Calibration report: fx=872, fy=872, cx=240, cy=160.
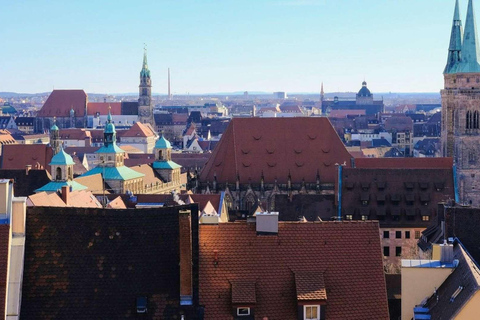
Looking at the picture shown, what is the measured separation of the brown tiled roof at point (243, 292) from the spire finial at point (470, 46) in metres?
76.2

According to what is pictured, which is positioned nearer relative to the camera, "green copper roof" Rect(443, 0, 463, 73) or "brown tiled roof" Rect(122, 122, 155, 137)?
"green copper roof" Rect(443, 0, 463, 73)

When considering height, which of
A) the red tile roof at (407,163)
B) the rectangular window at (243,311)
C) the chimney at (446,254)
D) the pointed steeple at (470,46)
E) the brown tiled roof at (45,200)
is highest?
the pointed steeple at (470,46)

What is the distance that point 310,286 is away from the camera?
24.3m

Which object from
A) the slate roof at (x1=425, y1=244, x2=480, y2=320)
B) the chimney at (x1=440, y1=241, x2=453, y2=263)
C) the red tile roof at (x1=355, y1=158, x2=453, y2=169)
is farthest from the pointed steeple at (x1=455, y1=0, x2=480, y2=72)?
the slate roof at (x1=425, y1=244, x2=480, y2=320)

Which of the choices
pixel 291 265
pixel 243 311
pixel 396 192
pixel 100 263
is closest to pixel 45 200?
pixel 396 192

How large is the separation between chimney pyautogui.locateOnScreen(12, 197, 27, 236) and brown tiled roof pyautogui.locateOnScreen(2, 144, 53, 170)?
269 ft

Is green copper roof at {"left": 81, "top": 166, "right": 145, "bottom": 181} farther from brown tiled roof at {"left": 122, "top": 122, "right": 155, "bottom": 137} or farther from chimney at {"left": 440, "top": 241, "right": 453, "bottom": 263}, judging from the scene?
brown tiled roof at {"left": 122, "top": 122, "right": 155, "bottom": 137}

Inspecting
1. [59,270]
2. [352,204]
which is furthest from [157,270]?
[352,204]

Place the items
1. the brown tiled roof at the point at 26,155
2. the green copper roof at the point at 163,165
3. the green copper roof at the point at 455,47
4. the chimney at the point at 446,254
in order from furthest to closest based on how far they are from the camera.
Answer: the green copper roof at the point at 163,165, the brown tiled roof at the point at 26,155, the green copper roof at the point at 455,47, the chimney at the point at 446,254

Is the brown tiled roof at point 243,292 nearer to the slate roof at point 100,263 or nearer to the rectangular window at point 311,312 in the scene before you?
the rectangular window at point 311,312

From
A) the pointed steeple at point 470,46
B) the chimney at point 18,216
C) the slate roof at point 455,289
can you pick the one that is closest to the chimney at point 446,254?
the slate roof at point 455,289

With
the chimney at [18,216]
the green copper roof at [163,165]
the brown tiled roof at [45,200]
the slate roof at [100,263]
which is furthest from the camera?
the green copper roof at [163,165]

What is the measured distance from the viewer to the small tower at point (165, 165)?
360ft

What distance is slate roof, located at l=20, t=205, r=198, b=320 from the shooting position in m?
22.6
